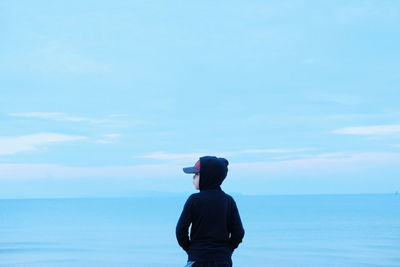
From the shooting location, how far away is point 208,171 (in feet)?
15.4

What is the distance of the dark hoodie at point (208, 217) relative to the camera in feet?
15.4

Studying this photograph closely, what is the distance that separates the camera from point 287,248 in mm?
36812

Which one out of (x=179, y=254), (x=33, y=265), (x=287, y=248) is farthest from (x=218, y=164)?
(x=287, y=248)

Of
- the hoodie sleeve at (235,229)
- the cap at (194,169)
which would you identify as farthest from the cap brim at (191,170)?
the hoodie sleeve at (235,229)

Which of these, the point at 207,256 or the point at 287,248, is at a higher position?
the point at 287,248

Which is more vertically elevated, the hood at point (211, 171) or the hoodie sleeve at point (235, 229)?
the hood at point (211, 171)

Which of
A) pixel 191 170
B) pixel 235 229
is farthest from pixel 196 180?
pixel 235 229

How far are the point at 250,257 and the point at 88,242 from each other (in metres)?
14.1

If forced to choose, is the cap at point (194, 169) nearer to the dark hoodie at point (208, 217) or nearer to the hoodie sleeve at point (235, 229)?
the dark hoodie at point (208, 217)

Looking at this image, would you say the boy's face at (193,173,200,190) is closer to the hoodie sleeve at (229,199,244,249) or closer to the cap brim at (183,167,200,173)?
the cap brim at (183,167,200,173)

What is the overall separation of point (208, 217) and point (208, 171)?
34cm

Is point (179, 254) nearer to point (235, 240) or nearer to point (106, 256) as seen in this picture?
point (106, 256)

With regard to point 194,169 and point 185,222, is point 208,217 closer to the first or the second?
point 185,222

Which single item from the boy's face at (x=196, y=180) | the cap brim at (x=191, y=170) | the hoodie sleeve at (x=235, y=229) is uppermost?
the cap brim at (x=191, y=170)
